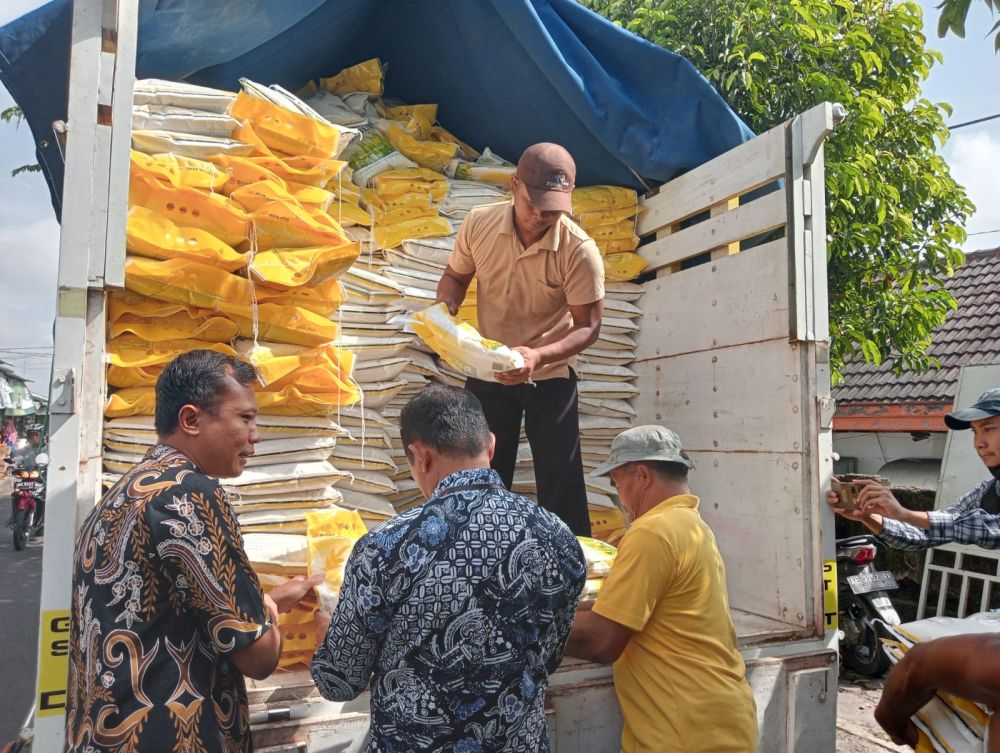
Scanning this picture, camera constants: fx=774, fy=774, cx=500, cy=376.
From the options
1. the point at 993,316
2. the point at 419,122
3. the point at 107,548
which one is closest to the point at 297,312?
the point at 107,548

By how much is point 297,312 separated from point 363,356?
2.02 ft

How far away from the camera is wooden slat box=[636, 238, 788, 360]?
2832mm

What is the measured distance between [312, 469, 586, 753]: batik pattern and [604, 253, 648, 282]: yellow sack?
233 centimetres

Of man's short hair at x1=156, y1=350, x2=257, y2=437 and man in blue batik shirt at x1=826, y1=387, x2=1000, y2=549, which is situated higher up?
man's short hair at x1=156, y1=350, x2=257, y2=437

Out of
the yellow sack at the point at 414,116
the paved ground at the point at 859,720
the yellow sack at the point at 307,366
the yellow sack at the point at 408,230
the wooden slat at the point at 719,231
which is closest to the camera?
the yellow sack at the point at 307,366

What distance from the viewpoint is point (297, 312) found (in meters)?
2.69

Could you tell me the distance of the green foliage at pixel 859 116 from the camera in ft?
17.0

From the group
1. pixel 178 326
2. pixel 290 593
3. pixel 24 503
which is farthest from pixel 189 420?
pixel 24 503

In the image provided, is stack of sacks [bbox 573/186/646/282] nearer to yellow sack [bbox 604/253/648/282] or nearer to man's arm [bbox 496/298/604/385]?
yellow sack [bbox 604/253/648/282]

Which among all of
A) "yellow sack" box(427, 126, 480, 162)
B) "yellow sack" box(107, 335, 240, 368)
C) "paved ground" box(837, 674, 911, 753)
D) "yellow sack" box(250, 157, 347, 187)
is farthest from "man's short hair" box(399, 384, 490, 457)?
"paved ground" box(837, 674, 911, 753)

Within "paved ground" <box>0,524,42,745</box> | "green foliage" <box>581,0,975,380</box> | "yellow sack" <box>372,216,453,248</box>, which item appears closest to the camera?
"yellow sack" <box>372,216,453,248</box>

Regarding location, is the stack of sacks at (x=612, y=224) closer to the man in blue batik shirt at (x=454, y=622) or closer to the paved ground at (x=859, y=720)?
the man in blue batik shirt at (x=454, y=622)

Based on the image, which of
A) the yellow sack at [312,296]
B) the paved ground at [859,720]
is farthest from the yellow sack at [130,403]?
the paved ground at [859,720]

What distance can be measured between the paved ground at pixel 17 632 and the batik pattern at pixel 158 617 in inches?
95.2
